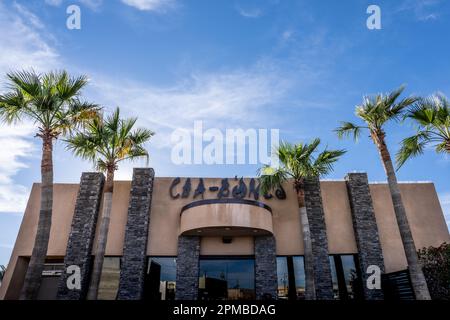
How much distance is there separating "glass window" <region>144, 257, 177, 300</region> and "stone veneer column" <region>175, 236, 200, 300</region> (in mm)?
415

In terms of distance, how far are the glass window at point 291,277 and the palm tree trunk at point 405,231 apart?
15.7 ft

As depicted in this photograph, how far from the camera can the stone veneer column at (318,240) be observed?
1366cm

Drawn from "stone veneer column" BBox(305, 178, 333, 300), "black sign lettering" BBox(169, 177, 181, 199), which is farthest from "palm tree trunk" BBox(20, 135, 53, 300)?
"stone veneer column" BBox(305, 178, 333, 300)

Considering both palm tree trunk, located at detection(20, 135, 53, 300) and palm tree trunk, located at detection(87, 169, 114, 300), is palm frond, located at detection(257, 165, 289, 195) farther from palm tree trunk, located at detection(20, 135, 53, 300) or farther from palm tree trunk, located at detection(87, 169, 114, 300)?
palm tree trunk, located at detection(20, 135, 53, 300)

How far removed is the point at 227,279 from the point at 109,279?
17.4ft

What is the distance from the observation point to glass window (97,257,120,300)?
13477mm

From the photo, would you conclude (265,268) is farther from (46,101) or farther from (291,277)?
(46,101)

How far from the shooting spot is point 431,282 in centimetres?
1240

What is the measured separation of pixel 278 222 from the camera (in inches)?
591

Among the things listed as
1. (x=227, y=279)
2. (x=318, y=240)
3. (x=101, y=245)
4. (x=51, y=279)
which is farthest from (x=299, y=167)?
(x=51, y=279)

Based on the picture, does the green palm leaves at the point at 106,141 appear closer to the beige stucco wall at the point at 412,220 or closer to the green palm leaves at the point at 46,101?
the green palm leaves at the point at 46,101

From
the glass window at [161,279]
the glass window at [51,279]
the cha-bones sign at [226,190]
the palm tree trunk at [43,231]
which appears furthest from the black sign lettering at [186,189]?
the glass window at [51,279]
